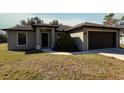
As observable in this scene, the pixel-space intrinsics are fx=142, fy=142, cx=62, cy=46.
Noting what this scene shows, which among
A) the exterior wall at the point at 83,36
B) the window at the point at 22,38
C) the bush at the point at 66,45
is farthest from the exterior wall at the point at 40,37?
the exterior wall at the point at 83,36

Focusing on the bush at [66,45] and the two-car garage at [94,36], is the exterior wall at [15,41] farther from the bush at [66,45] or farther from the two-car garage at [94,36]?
the two-car garage at [94,36]

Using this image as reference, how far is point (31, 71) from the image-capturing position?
6750 millimetres

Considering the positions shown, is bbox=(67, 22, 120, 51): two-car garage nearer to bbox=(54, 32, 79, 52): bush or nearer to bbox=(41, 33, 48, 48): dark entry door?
bbox=(54, 32, 79, 52): bush

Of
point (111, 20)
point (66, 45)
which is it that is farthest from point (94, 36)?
point (111, 20)

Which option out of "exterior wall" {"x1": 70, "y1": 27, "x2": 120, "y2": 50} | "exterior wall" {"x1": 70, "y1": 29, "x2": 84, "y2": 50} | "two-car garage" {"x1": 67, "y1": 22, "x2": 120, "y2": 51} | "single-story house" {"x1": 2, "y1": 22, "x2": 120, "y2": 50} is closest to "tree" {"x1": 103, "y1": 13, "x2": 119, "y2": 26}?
"two-car garage" {"x1": 67, "y1": 22, "x2": 120, "y2": 51}

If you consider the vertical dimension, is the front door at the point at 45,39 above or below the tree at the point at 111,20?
below

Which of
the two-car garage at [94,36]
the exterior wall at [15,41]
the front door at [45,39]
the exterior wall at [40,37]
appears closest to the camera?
the two-car garage at [94,36]

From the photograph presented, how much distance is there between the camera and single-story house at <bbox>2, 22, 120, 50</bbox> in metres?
15.5

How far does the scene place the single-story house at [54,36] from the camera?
15547mm

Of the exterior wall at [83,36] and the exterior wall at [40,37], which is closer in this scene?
the exterior wall at [83,36]

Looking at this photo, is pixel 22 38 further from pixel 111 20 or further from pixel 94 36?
pixel 111 20
